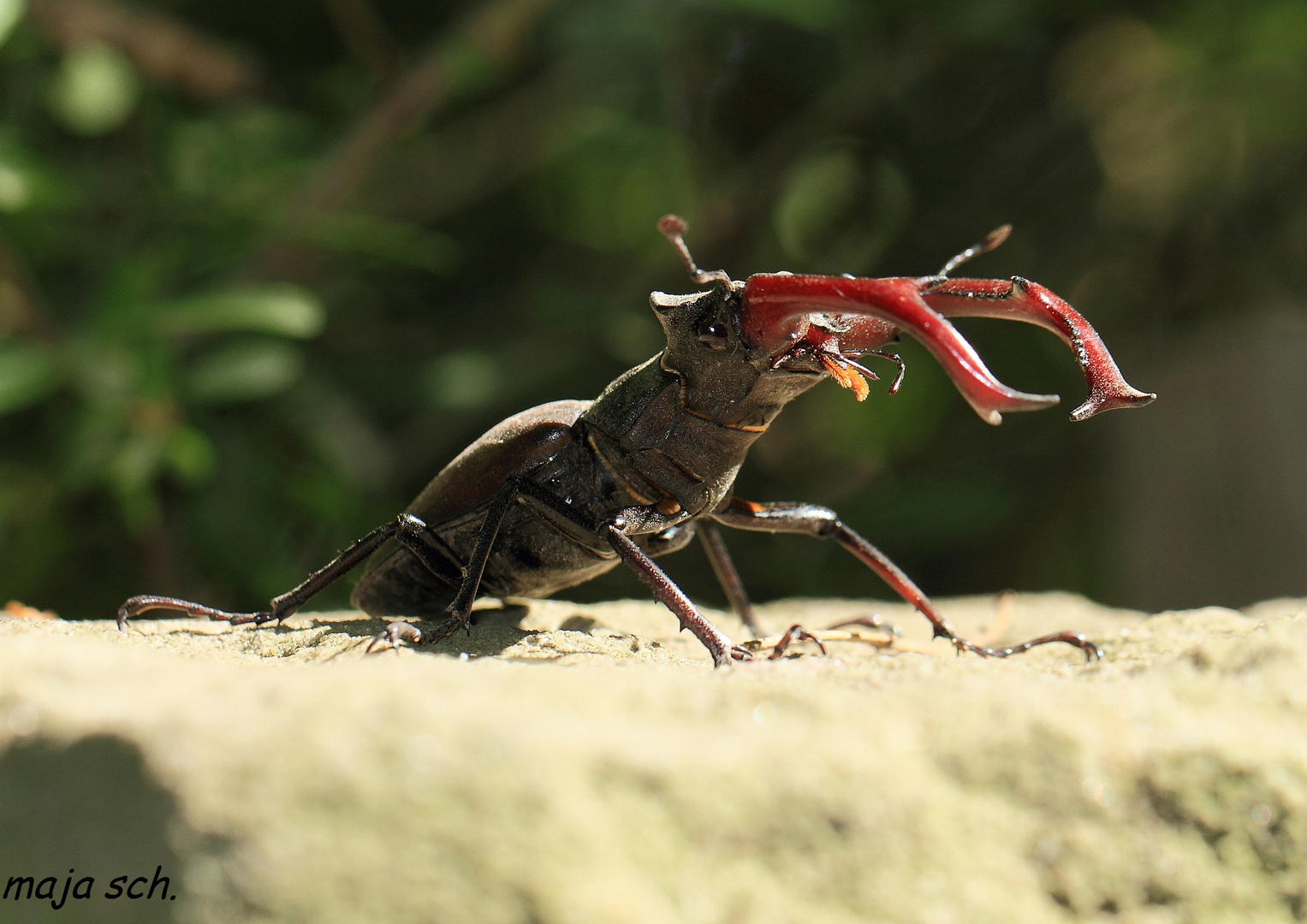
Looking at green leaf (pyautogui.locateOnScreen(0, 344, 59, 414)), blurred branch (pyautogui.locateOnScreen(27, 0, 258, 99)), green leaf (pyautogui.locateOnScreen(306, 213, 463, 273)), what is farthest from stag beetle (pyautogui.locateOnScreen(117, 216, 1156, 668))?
blurred branch (pyautogui.locateOnScreen(27, 0, 258, 99))

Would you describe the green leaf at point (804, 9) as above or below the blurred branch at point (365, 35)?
above

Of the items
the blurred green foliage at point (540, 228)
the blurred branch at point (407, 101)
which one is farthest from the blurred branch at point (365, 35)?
the blurred branch at point (407, 101)

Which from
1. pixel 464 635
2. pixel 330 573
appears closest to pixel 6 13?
pixel 330 573

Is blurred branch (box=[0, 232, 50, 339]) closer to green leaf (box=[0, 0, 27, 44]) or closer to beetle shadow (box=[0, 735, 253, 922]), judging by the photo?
green leaf (box=[0, 0, 27, 44])

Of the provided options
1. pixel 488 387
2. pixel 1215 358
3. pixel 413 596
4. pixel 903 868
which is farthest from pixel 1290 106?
pixel 903 868

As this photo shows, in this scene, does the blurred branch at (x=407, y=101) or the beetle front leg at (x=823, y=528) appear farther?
the blurred branch at (x=407, y=101)

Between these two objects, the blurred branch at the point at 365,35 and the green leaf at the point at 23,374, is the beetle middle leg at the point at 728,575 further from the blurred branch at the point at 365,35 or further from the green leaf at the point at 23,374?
the blurred branch at the point at 365,35

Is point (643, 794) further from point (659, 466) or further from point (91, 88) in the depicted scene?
point (91, 88)

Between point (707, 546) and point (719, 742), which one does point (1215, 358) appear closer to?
point (707, 546)
